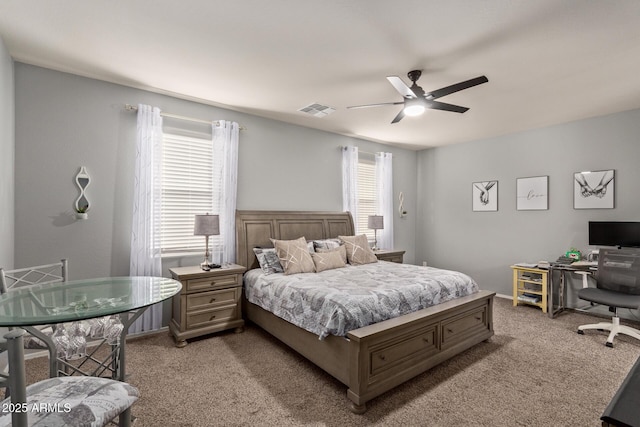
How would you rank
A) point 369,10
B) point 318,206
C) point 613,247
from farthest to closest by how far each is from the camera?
point 318,206
point 613,247
point 369,10

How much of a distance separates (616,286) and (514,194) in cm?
207

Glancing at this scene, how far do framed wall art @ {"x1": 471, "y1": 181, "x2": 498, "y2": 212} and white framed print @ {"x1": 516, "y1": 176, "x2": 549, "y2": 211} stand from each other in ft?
1.22

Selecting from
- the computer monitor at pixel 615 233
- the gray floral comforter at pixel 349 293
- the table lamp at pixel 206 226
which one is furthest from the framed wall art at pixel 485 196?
the table lamp at pixel 206 226

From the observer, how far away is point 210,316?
347 cm

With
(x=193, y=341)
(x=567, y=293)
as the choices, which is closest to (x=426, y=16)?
(x=193, y=341)

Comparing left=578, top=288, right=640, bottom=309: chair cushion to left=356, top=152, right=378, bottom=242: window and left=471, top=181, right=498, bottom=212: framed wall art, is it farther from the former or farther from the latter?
left=356, top=152, right=378, bottom=242: window

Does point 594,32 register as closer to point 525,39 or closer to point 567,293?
point 525,39

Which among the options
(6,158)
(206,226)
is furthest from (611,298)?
(6,158)

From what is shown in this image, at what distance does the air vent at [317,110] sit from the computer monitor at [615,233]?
3.97 m

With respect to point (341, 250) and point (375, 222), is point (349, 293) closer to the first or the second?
point (341, 250)

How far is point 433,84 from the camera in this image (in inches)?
132

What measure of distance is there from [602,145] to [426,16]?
388cm

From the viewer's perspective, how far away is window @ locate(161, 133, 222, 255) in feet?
12.1

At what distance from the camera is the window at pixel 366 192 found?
5707 mm
